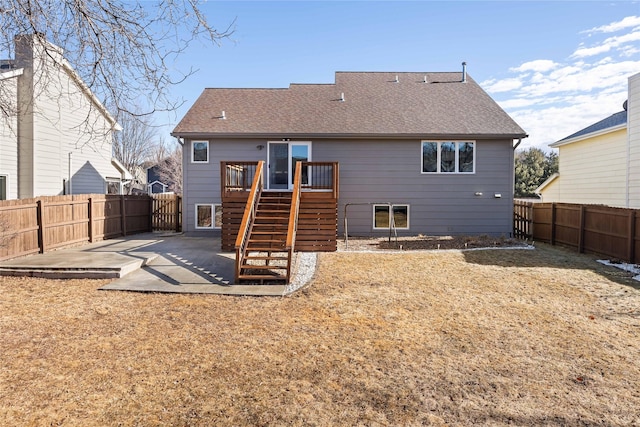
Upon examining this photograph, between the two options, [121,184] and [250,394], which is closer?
[250,394]

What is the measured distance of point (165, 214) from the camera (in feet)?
50.3

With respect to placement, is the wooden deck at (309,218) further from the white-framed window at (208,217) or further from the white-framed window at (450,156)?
the white-framed window at (450,156)

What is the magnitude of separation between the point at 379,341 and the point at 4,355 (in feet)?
12.9

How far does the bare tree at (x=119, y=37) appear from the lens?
3.64 metres

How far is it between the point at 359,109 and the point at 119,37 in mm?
10594

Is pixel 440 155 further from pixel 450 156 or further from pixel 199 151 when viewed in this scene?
pixel 199 151

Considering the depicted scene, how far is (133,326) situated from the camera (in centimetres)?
466

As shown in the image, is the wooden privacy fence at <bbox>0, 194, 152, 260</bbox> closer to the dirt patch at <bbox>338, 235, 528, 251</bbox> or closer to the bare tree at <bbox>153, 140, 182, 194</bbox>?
the dirt patch at <bbox>338, 235, 528, 251</bbox>

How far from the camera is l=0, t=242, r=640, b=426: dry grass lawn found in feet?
9.36

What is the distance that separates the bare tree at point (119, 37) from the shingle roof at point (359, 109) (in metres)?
8.32

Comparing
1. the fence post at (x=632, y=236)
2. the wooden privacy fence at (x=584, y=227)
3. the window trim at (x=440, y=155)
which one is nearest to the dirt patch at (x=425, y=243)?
the wooden privacy fence at (x=584, y=227)

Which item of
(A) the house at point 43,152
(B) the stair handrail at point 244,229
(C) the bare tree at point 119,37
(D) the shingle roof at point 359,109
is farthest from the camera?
(D) the shingle roof at point 359,109

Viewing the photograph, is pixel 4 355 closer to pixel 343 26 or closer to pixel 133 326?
pixel 133 326

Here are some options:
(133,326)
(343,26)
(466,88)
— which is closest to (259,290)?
(133,326)
